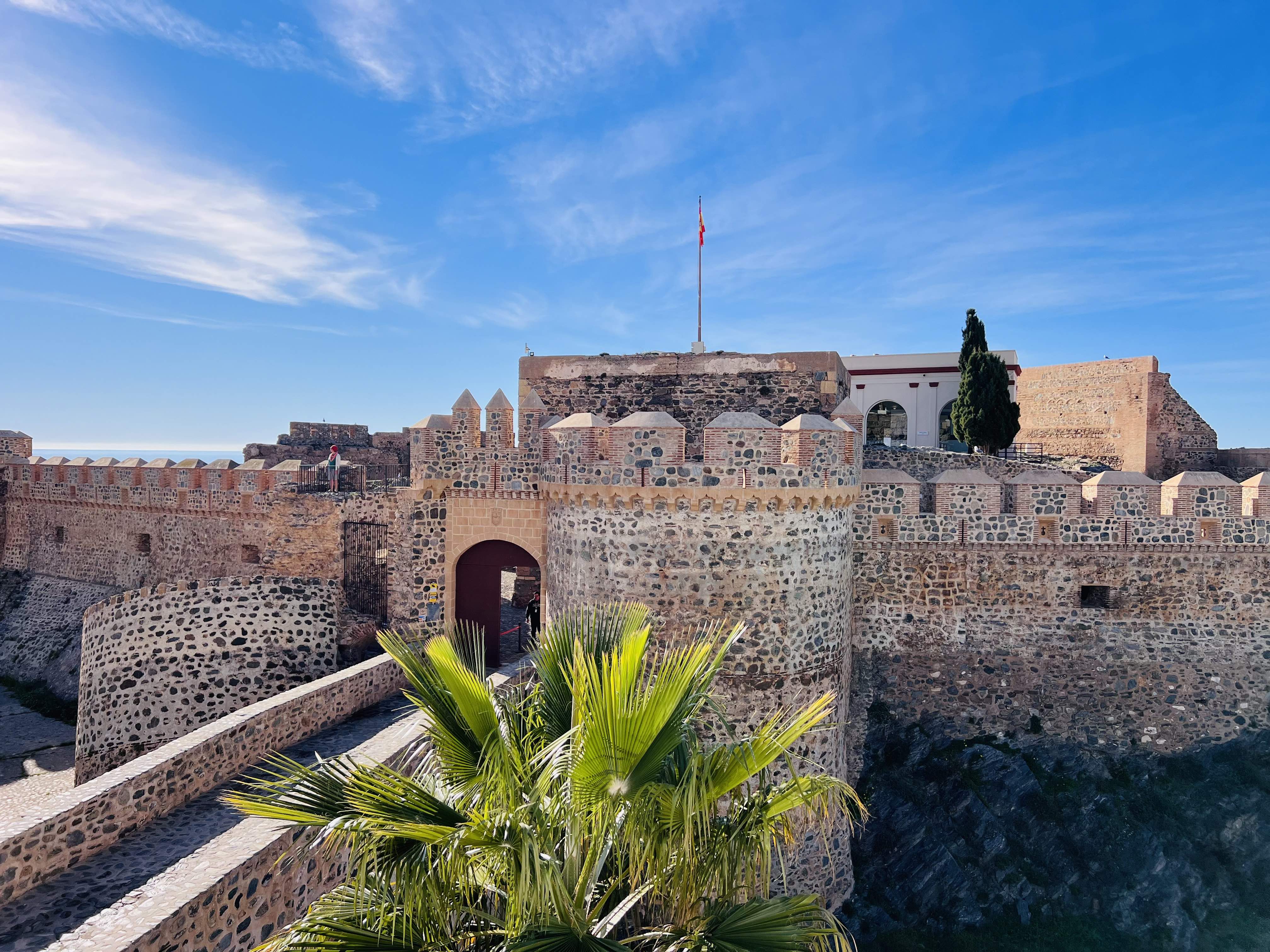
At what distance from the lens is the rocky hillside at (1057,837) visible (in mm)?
9570

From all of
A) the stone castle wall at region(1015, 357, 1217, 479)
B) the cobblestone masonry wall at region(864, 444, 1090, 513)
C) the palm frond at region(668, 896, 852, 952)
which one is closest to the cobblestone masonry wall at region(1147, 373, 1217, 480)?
the stone castle wall at region(1015, 357, 1217, 479)

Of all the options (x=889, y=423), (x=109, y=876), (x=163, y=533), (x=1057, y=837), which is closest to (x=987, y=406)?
(x=889, y=423)

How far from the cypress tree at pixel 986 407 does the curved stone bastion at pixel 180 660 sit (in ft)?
50.5

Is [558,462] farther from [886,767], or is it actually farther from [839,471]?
[886,767]

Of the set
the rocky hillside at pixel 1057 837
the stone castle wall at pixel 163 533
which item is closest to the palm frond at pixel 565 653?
the rocky hillside at pixel 1057 837

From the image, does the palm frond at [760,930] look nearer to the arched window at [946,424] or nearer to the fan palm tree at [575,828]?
the fan palm tree at [575,828]

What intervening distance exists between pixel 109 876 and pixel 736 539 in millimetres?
7086

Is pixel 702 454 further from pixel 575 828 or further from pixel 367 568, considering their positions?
pixel 367 568

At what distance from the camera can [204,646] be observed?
1174 centimetres

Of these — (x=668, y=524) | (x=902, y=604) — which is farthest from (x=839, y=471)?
(x=902, y=604)

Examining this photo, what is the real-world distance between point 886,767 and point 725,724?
830 cm

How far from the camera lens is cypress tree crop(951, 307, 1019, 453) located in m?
17.0

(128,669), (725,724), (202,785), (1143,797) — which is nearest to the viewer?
(725,724)

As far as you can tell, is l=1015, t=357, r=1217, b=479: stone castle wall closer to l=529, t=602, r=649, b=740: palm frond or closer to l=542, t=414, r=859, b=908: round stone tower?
l=542, t=414, r=859, b=908: round stone tower
